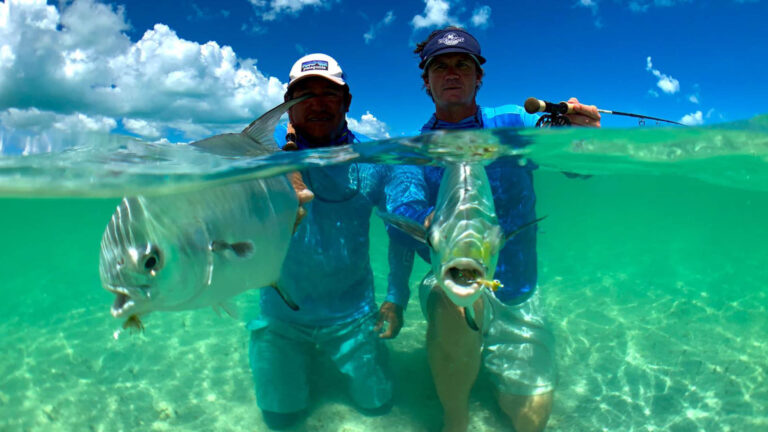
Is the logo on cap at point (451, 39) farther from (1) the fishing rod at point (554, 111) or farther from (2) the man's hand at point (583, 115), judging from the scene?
(2) the man's hand at point (583, 115)

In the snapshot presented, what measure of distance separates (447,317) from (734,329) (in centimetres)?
674

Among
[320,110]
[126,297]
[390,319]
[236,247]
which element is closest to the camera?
[126,297]

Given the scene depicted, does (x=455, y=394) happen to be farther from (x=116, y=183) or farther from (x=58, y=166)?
(x=58, y=166)

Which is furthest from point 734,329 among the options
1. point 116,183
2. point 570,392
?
point 116,183

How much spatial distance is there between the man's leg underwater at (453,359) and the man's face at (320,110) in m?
2.17

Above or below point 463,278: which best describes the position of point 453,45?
above

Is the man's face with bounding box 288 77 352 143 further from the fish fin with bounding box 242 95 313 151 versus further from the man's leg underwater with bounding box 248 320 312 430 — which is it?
the man's leg underwater with bounding box 248 320 312 430

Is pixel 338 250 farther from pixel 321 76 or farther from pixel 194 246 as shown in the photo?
pixel 194 246

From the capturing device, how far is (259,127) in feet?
10.5

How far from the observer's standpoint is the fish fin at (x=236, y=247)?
218cm

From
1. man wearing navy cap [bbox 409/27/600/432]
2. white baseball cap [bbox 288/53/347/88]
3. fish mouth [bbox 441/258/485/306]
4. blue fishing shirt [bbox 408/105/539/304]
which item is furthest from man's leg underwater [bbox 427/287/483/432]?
white baseball cap [bbox 288/53/347/88]

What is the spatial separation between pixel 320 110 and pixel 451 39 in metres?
1.60

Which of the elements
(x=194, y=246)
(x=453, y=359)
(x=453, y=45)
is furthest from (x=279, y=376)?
(x=453, y=45)

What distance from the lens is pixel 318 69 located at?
4188mm
